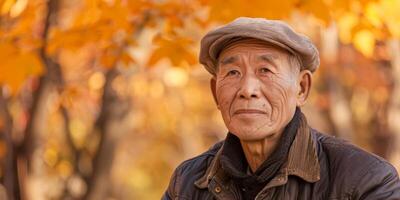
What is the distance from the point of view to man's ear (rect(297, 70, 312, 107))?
3.48 meters

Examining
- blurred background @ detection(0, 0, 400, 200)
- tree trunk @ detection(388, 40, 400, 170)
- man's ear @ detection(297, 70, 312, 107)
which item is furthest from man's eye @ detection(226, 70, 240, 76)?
tree trunk @ detection(388, 40, 400, 170)

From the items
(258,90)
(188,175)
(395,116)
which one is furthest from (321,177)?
(395,116)

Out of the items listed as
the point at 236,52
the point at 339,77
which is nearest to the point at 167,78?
the point at 339,77

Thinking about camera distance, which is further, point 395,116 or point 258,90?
point 395,116

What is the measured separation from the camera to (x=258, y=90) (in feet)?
11.1

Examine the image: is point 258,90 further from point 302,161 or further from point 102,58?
point 102,58

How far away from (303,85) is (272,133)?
23 centimetres

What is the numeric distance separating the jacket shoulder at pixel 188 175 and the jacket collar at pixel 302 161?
0.14 meters

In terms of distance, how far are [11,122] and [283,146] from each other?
4.18 meters

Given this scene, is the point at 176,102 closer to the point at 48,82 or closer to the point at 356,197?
the point at 48,82

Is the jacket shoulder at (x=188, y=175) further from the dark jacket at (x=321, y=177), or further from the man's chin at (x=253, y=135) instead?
the man's chin at (x=253, y=135)

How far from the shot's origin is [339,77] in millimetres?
12266

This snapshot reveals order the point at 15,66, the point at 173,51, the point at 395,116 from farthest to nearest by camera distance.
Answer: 1. the point at 395,116
2. the point at 173,51
3. the point at 15,66

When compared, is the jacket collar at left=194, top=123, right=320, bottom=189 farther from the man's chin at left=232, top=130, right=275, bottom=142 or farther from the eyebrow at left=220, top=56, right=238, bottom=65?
the eyebrow at left=220, top=56, right=238, bottom=65
